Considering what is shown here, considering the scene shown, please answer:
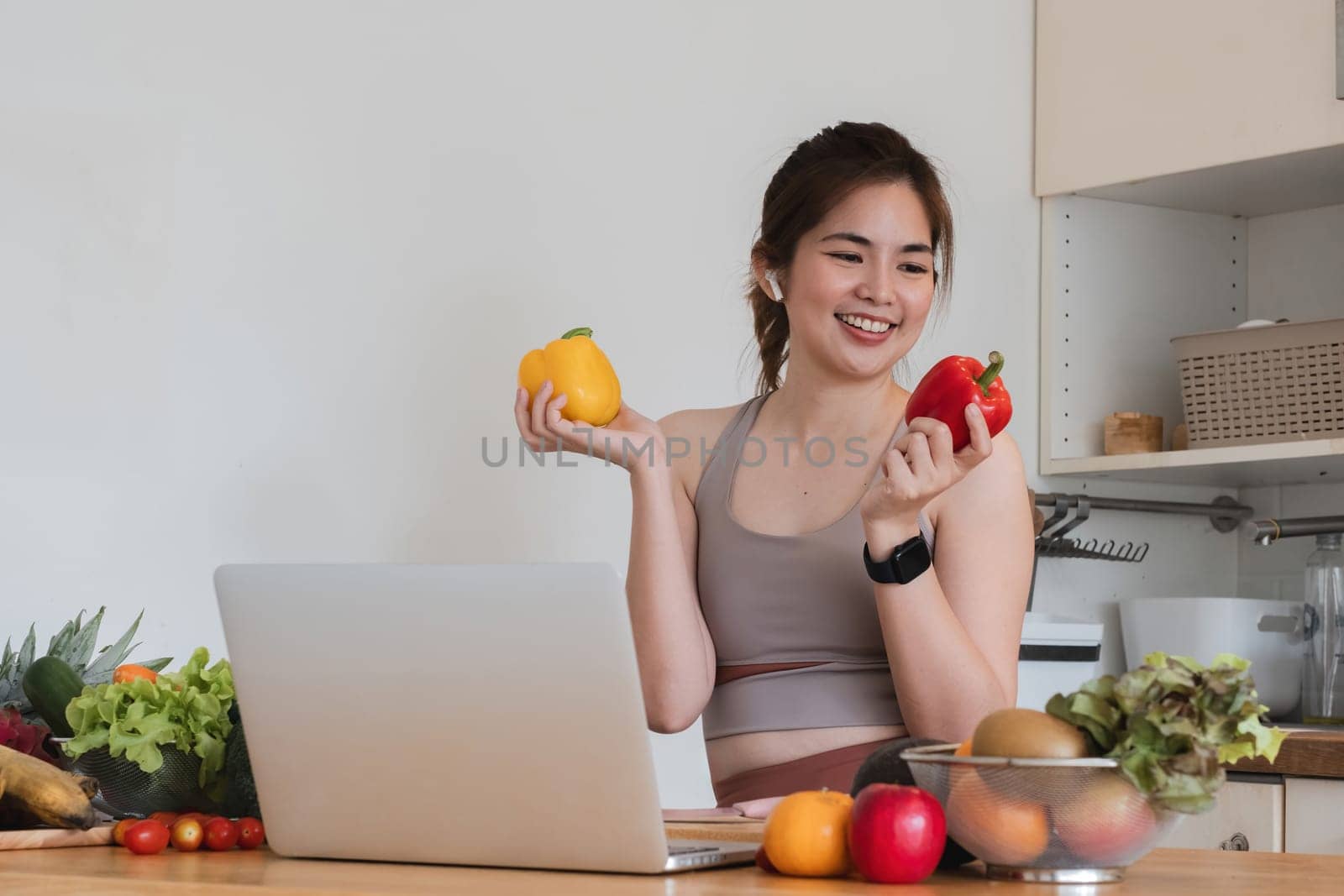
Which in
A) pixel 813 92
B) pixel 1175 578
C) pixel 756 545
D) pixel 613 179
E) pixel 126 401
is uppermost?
pixel 813 92

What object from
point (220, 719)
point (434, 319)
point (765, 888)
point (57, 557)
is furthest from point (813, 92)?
point (765, 888)

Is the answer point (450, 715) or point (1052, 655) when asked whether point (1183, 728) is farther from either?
point (1052, 655)

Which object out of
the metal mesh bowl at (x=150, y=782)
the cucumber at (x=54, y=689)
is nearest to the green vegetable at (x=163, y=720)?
the metal mesh bowl at (x=150, y=782)

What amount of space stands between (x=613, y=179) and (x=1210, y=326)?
132 cm

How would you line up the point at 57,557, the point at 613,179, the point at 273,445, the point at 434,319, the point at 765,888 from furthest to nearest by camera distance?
the point at 613,179 → the point at 434,319 → the point at 273,445 → the point at 57,557 → the point at 765,888

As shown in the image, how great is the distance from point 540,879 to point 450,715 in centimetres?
11

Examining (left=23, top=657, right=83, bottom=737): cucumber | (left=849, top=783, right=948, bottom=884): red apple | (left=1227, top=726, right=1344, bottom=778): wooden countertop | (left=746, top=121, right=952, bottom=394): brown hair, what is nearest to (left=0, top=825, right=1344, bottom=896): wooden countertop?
(left=849, top=783, right=948, bottom=884): red apple

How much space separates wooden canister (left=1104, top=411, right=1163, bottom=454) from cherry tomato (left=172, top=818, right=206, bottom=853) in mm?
2024

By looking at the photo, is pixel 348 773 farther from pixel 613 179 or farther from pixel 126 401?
pixel 613 179

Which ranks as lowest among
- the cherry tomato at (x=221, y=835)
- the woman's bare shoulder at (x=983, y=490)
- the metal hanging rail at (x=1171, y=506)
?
the cherry tomato at (x=221, y=835)

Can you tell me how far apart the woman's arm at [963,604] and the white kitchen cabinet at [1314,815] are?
883 mm

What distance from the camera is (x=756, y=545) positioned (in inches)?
61.1

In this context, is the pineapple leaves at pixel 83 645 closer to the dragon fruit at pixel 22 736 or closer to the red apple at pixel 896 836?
the dragon fruit at pixel 22 736

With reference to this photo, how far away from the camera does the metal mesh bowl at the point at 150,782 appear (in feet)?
3.71
